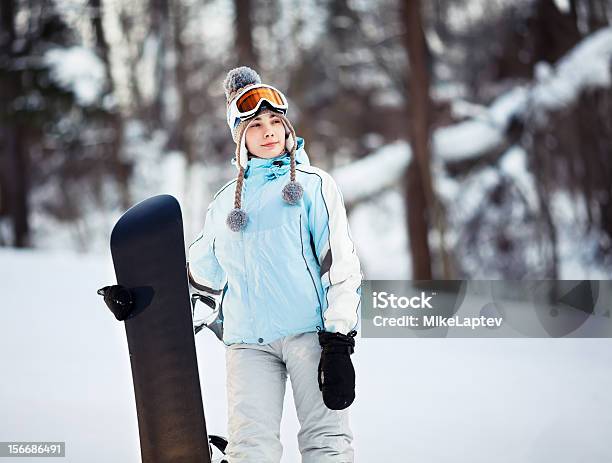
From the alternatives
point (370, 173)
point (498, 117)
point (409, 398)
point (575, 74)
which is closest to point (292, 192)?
point (409, 398)

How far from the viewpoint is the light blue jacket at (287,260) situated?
1634 mm

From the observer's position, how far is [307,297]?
5.46 feet

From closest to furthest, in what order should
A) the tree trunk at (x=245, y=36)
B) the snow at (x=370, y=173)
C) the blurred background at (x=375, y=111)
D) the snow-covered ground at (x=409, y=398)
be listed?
the snow-covered ground at (x=409, y=398)
the blurred background at (x=375, y=111)
the tree trunk at (x=245, y=36)
the snow at (x=370, y=173)

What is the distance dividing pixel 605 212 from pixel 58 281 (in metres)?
3.22

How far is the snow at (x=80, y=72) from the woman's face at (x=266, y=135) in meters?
4.22

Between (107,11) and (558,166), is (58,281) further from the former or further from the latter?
(558,166)

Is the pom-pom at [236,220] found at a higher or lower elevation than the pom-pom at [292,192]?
lower

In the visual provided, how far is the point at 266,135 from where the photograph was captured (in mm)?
1715

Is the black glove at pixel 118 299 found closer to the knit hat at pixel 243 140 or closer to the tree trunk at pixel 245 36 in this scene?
the knit hat at pixel 243 140

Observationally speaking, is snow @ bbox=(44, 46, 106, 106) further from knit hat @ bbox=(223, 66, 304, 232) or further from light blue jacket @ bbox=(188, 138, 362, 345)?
light blue jacket @ bbox=(188, 138, 362, 345)

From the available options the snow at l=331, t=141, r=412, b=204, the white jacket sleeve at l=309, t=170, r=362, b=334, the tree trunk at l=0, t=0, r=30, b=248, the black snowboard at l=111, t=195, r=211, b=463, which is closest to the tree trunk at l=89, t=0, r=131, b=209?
the tree trunk at l=0, t=0, r=30, b=248

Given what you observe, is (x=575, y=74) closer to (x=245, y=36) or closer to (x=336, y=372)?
(x=245, y=36)

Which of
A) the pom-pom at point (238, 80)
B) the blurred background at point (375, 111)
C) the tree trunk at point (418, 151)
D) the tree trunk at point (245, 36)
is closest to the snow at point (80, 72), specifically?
the blurred background at point (375, 111)

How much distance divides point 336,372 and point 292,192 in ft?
1.28
